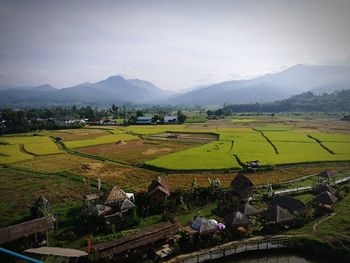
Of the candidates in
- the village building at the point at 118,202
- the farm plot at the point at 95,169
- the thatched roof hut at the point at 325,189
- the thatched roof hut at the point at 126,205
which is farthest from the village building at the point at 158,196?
the thatched roof hut at the point at 325,189

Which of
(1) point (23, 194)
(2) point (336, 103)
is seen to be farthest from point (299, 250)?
(2) point (336, 103)

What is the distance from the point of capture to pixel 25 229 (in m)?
16.3

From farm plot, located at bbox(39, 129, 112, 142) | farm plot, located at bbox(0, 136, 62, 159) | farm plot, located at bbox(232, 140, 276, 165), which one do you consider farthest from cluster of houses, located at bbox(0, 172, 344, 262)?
farm plot, located at bbox(39, 129, 112, 142)

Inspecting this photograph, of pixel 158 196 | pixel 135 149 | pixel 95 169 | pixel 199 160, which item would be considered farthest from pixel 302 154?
pixel 95 169

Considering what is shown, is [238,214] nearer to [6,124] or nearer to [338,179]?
[338,179]

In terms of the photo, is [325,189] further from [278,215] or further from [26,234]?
[26,234]

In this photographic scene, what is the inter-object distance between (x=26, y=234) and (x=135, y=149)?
2901 centimetres

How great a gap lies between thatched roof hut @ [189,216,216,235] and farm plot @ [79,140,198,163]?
66.4ft

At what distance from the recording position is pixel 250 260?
1627 centimetres

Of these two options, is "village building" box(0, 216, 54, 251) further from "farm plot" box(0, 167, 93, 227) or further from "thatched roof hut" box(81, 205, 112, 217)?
"farm plot" box(0, 167, 93, 227)

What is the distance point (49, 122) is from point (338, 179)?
230ft

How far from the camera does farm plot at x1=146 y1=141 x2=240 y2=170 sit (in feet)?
105

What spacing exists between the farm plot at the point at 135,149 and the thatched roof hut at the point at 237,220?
20.0 m

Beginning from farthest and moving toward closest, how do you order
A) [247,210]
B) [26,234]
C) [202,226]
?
[247,210] < [202,226] < [26,234]
